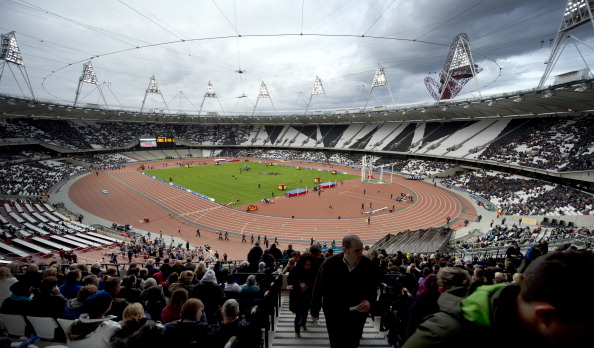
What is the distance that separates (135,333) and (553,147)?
50.5 m

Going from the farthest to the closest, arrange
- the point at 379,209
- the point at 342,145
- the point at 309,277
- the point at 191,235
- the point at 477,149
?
the point at 342,145 < the point at 477,149 < the point at 379,209 < the point at 191,235 < the point at 309,277

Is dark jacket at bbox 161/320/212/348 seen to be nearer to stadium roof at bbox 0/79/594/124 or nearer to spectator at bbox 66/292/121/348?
spectator at bbox 66/292/121/348

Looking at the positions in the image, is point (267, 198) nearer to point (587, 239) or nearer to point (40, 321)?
point (587, 239)

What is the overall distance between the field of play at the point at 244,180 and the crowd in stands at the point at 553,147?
24757 millimetres

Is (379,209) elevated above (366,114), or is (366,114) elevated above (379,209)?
(366,114)

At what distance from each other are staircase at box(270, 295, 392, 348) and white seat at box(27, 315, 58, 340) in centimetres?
368

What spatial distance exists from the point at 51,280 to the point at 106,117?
94.2 m

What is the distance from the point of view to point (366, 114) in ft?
233

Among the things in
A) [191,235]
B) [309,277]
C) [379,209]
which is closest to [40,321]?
[309,277]

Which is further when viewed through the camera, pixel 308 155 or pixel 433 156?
pixel 308 155

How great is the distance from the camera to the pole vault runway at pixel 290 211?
2719cm

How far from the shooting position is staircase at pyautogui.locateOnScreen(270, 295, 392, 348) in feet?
17.2

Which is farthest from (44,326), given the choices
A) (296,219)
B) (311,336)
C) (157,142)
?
(157,142)

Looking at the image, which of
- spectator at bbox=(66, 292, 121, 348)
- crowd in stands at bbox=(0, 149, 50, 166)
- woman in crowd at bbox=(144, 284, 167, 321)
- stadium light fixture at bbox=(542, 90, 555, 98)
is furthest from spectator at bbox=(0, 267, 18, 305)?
crowd in stands at bbox=(0, 149, 50, 166)
